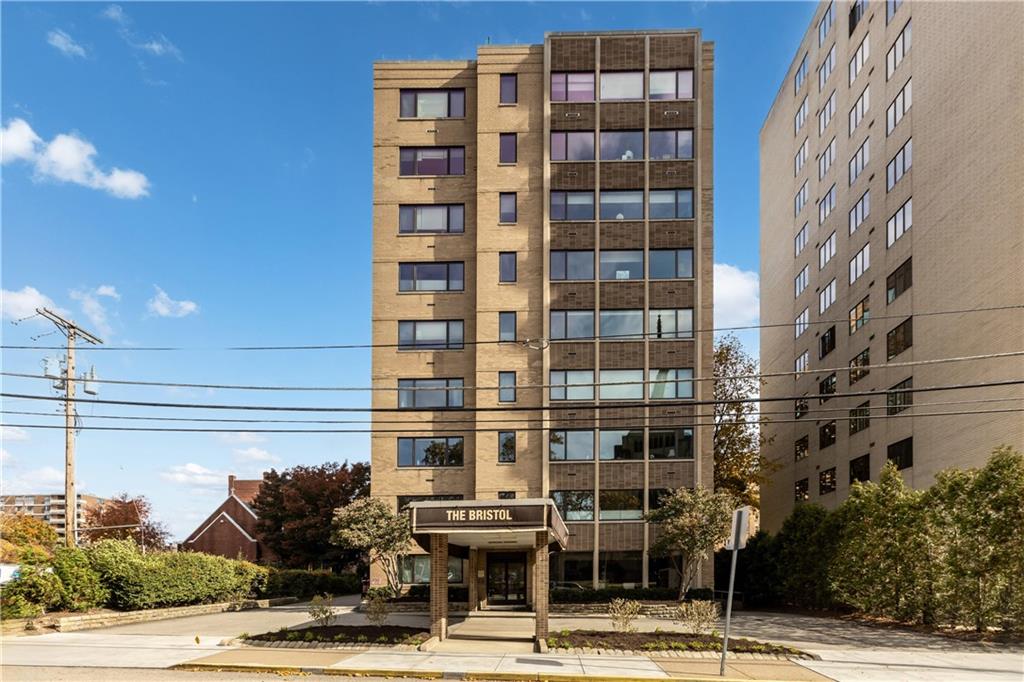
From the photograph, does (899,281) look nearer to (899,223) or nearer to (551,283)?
(899,223)

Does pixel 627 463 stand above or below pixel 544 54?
below

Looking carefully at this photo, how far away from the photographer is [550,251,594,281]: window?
3659 cm

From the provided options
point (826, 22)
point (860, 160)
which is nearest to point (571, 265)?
point (860, 160)

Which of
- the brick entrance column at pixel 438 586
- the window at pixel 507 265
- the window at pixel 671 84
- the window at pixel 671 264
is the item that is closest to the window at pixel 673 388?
the window at pixel 671 264

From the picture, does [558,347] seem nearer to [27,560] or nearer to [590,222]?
[590,222]

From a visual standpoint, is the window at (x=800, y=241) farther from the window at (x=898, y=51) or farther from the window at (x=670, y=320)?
the window at (x=670, y=320)

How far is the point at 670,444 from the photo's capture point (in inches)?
1389

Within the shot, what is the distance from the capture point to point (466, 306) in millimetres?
37219

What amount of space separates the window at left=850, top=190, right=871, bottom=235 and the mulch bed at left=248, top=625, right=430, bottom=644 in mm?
35182

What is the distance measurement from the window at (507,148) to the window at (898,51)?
1980 centimetres

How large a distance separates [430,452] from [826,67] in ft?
122

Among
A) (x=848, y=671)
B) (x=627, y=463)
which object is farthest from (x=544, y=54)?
(x=848, y=671)

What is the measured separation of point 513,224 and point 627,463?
12.1 m

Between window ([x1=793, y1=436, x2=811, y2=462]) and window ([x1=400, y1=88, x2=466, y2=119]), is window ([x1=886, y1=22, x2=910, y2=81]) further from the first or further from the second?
window ([x1=793, y1=436, x2=811, y2=462])
